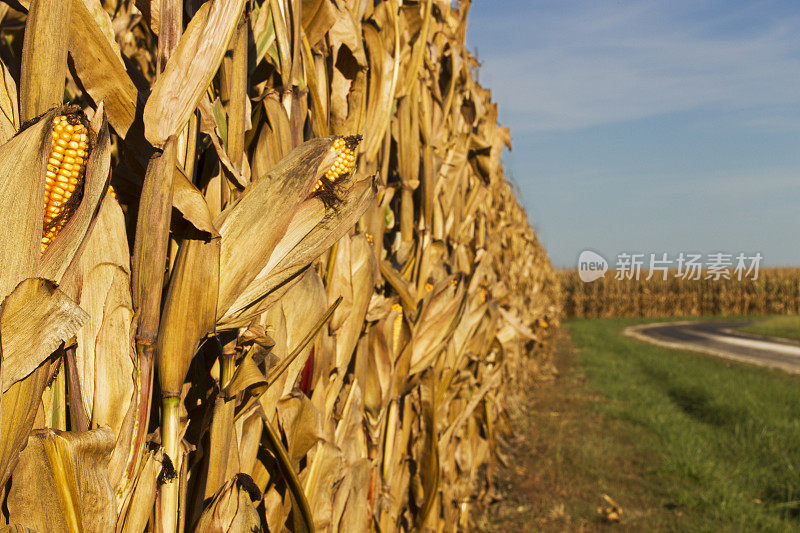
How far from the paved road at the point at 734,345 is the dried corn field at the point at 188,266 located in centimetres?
1108

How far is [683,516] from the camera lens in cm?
367

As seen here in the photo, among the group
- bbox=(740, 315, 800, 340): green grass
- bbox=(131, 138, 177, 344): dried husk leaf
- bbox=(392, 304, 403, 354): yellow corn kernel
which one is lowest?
bbox=(740, 315, 800, 340): green grass

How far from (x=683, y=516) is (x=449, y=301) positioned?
3.00m

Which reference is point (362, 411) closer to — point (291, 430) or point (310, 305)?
point (291, 430)

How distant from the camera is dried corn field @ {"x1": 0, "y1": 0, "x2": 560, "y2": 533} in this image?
0.53m

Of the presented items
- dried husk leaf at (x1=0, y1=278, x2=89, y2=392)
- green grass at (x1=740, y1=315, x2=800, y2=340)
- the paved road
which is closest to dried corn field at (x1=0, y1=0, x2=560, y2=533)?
dried husk leaf at (x1=0, y1=278, x2=89, y2=392)

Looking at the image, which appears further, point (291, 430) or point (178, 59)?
point (291, 430)

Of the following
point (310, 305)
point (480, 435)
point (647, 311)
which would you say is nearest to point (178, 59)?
point (310, 305)

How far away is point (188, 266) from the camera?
25.6 inches

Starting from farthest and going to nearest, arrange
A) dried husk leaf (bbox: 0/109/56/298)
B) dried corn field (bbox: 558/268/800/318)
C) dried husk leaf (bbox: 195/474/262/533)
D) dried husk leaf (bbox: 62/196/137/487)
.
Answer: dried corn field (bbox: 558/268/800/318)
dried husk leaf (bbox: 195/474/262/533)
dried husk leaf (bbox: 62/196/137/487)
dried husk leaf (bbox: 0/109/56/298)

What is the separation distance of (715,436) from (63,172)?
6.24 meters

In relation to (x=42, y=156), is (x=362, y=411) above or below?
below

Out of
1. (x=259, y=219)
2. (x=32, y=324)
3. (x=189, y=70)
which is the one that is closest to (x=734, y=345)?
(x=259, y=219)

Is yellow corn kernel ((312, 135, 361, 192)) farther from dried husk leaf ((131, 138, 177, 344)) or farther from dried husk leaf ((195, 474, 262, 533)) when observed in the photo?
dried husk leaf ((195, 474, 262, 533))
